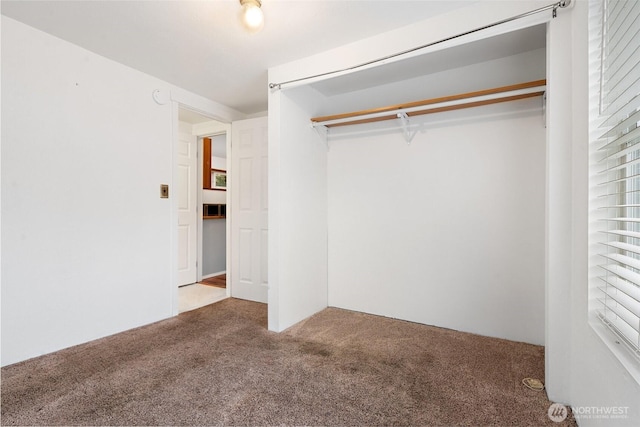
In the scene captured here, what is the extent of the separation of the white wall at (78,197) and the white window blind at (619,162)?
3.12 m

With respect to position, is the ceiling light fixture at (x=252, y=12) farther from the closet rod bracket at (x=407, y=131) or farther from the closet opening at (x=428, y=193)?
the closet rod bracket at (x=407, y=131)

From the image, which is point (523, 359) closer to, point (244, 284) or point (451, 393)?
point (451, 393)

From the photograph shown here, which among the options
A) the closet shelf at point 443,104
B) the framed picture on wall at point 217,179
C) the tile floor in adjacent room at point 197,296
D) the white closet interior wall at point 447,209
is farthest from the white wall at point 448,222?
the framed picture on wall at point 217,179

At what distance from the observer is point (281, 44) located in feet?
7.38

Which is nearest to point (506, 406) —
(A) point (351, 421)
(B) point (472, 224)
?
(A) point (351, 421)

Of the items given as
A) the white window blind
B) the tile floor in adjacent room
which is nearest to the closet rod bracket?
the white window blind

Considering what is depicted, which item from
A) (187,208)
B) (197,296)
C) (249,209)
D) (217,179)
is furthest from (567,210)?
(217,179)

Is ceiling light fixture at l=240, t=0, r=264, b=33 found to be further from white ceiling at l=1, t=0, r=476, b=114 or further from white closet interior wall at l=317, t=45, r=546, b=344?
white closet interior wall at l=317, t=45, r=546, b=344

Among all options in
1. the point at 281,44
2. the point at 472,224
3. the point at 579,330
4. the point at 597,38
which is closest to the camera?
the point at 597,38

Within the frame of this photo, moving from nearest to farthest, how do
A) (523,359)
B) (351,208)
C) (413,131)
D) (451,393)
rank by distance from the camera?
(451,393) < (523,359) < (413,131) < (351,208)

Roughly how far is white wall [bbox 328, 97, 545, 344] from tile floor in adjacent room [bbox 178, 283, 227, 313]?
146 cm

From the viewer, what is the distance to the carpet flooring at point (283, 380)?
4.86ft

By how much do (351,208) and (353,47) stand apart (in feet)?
4.73

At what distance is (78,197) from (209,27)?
160 centimetres
